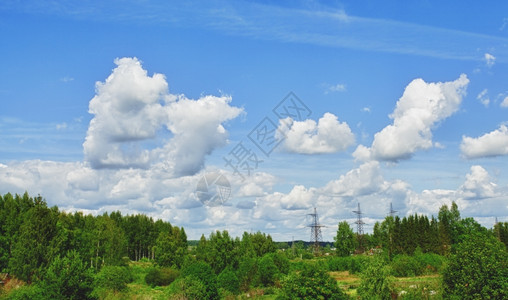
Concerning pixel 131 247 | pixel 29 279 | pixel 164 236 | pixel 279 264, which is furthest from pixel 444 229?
pixel 29 279

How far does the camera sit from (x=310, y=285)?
108 ft

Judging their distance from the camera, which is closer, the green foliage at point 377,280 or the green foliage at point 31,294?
the green foliage at point 31,294

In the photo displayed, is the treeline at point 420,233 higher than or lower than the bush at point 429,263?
higher

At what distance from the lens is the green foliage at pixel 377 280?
111 feet

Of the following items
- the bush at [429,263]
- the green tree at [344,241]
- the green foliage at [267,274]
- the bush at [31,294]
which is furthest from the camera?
the green tree at [344,241]

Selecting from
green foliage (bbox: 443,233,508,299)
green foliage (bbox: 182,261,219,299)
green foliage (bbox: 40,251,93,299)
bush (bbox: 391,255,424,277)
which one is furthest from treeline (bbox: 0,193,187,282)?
bush (bbox: 391,255,424,277)

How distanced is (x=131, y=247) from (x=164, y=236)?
1088 inches

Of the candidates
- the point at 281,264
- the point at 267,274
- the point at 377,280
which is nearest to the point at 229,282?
the point at 267,274

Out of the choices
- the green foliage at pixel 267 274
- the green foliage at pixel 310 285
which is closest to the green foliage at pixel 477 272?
the green foliage at pixel 310 285

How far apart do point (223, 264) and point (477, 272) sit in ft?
114

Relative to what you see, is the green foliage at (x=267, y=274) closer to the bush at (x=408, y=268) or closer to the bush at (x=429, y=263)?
the bush at (x=408, y=268)

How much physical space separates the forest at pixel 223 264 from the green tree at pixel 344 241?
24 cm

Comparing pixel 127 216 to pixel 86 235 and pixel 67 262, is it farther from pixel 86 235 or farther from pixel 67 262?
pixel 67 262

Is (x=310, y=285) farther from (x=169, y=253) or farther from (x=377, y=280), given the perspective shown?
(x=169, y=253)
